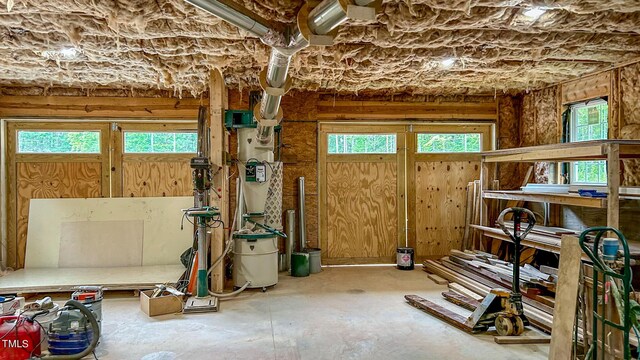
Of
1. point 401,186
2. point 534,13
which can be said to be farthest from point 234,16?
point 401,186

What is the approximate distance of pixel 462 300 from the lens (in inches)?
162

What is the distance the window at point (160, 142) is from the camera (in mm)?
5559

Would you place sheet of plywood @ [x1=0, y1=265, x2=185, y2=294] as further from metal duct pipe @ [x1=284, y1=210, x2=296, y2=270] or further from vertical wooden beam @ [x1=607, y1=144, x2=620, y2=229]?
vertical wooden beam @ [x1=607, y1=144, x2=620, y2=229]

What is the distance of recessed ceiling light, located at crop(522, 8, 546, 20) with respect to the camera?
10.1ft

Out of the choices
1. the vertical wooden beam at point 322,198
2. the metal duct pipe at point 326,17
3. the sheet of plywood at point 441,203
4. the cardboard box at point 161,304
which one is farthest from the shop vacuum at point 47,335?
the sheet of plywood at point 441,203

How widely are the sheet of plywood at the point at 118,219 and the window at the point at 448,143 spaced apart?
363cm

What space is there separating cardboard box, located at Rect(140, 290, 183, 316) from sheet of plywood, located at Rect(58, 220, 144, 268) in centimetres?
135

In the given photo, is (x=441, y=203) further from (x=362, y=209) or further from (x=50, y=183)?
(x=50, y=183)

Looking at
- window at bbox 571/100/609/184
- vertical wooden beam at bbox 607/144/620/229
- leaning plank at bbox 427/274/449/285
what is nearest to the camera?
vertical wooden beam at bbox 607/144/620/229

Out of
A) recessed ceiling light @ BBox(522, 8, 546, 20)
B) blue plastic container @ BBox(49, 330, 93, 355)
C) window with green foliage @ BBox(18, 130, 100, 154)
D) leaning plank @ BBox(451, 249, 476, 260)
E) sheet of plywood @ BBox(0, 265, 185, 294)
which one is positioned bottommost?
blue plastic container @ BBox(49, 330, 93, 355)

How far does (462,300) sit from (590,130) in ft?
9.32

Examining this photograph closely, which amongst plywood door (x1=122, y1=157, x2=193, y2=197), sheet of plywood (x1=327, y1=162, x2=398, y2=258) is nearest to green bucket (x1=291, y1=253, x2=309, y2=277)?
sheet of plywood (x1=327, y1=162, x2=398, y2=258)

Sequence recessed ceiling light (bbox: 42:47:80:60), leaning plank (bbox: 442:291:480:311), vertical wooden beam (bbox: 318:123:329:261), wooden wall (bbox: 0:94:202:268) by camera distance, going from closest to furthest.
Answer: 1. recessed ceiling light (bbox: 42:47:80:60)
2. leaning plank (bbox: 442:291:480:311)
3. wooden wall (bbox: 0:94:202:268)
4. vertical wooden beam (bbox: 318:123:329:261)

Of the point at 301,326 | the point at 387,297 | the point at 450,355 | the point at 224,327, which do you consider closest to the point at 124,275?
the point at 224,327
